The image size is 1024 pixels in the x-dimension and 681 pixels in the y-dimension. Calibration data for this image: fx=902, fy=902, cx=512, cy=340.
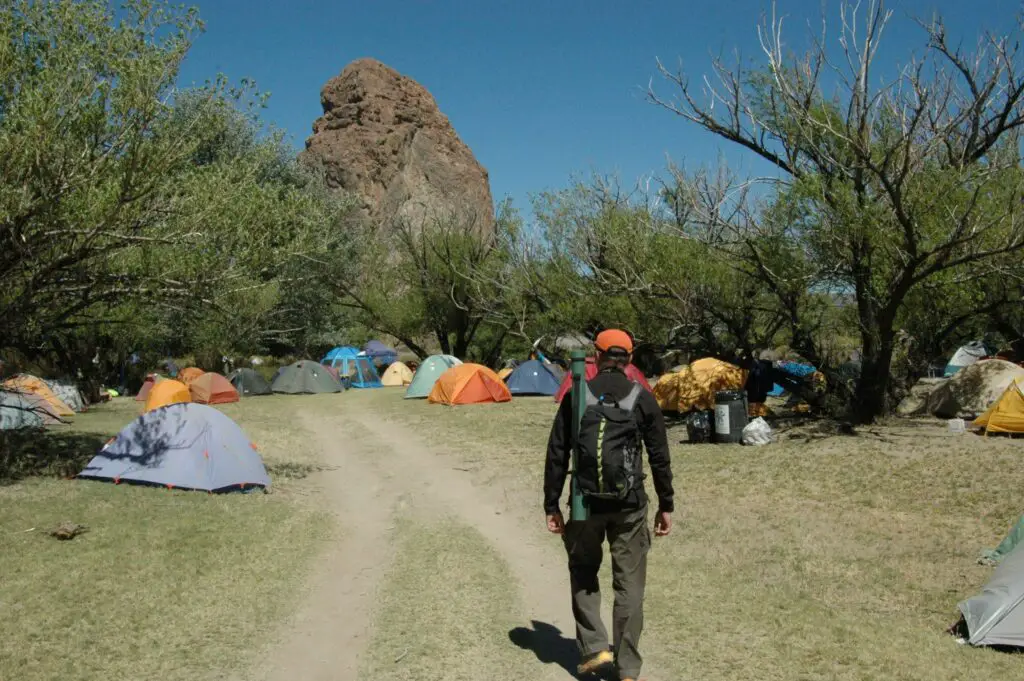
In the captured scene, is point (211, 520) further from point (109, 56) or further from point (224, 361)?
point (224, 361)

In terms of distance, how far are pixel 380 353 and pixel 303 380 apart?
13028 mm

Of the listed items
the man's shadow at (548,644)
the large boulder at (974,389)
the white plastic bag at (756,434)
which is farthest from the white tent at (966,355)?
the man's shadow at (548,644)

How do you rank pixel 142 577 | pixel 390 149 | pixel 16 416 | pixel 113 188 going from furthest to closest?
Answer: pixel 390 149 → pixel 16 416 → pixel 113 188 → pixel 142 577

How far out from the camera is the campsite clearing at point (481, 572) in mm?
5676

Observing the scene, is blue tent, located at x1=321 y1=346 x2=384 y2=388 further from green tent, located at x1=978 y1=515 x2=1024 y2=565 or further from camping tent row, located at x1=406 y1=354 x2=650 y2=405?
green tent, located at x1=978 y1=515 x2=1024 y2=565

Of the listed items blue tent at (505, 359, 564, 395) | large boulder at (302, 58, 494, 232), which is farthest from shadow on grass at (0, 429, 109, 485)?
large boulder at (302, 58, 494, 232)

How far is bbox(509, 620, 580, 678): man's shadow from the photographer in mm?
5520

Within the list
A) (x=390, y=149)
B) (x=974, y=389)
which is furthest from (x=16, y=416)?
(x=390, y=149)

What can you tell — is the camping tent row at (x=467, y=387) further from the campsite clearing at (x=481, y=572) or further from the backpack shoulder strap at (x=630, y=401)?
the backpack shoulder strap at (x=630, y=401)

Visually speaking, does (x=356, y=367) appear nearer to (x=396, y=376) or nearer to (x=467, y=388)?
(x=396, y=376)

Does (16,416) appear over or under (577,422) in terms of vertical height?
under

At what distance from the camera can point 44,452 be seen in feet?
46.8

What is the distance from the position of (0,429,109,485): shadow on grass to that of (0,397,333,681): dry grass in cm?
75

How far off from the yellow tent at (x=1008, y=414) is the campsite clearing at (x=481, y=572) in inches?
29.8
